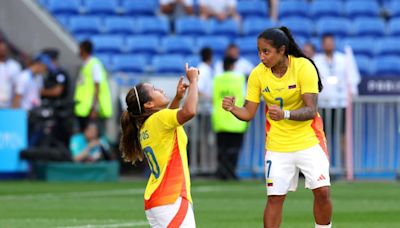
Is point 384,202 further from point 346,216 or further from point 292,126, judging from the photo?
point 292,126

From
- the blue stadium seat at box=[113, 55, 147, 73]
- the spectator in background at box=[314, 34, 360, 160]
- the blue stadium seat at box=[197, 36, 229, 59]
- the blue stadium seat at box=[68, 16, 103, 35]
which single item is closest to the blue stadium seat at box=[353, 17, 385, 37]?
the blue stadium seat at box=[197, 36, 229, 59]

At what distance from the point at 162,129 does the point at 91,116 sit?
12.9 metres

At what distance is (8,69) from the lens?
21.9 metres

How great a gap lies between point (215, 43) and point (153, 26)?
61.8 inches

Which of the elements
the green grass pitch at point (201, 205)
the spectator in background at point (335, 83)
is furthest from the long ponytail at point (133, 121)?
the spectator in background at point (335, 83)

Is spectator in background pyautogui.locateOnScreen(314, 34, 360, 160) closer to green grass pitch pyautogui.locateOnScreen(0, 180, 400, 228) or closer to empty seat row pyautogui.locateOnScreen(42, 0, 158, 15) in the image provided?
green grass pitch pyautogui.locateOnScreen(0, 180, 400, 228)

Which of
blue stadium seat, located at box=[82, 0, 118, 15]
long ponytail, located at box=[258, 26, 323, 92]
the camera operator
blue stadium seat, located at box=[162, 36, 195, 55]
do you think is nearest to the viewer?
long ponytail, located at box=[258, 26, 323, 92]

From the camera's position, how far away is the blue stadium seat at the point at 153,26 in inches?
1015

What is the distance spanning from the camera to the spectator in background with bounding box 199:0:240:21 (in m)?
26.1

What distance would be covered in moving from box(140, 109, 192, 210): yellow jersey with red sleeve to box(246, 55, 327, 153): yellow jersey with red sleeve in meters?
1.57

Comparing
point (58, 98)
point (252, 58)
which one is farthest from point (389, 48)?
point (58, 98)

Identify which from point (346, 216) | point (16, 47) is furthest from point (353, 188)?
point (16, 47)

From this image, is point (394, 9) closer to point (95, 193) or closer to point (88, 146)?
point (88, 146)

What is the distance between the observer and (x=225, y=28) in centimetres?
2586
